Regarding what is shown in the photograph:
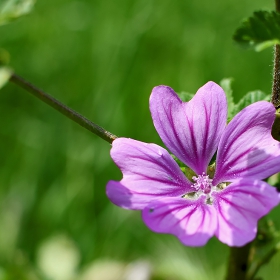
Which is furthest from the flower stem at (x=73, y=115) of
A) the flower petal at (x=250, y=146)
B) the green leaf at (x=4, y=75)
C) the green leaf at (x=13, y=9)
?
the flower petal at (x=250, y=146)

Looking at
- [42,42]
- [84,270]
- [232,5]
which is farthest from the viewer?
[232,5]

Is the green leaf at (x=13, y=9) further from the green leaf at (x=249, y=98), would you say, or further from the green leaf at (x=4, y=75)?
the green leaf at (x=249, y=98)

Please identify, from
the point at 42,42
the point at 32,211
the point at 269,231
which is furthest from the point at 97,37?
the point at 269,231

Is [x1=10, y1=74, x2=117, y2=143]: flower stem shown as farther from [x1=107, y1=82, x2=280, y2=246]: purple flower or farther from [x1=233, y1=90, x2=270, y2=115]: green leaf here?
[x1=233, y1=90, x2=270, y2=115]: green leaf

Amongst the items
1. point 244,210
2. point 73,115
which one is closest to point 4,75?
point 73,115

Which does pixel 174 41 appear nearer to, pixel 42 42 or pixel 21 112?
pixel 42 42

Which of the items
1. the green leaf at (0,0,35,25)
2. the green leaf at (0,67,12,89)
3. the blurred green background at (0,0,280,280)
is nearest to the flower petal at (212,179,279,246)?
the green leaf at (0,67,12,89)
